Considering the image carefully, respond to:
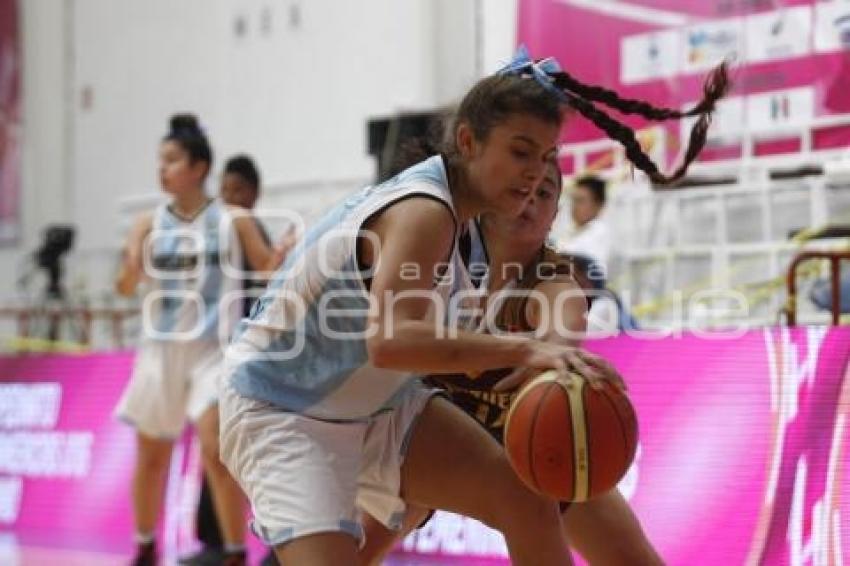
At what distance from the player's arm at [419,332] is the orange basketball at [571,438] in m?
0.16

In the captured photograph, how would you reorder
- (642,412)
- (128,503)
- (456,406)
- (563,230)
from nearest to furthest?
(456,406) → (642,412) → (128,503) → (563,230)

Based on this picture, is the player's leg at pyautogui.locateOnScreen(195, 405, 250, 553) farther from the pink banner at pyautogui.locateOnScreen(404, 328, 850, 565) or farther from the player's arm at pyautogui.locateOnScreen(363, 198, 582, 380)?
the player's arm at pyautogui.locateOnScreen(363, 198, 582, 380)

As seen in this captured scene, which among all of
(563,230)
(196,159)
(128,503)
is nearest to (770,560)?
(196,159)

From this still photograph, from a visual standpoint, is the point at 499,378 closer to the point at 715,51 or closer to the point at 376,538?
the point at 376,538

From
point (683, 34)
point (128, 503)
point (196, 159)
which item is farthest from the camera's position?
point (683, 34)

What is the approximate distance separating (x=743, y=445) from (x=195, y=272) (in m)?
2.54

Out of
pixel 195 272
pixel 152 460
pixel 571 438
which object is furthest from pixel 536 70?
pixel 152 460

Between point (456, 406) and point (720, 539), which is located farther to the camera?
point (720, 539)

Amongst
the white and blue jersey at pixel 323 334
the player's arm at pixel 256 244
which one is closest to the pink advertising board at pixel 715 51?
the player's arm at pixel 256 244

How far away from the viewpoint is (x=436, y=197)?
9.87ft

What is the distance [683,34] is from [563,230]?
1.92 metres

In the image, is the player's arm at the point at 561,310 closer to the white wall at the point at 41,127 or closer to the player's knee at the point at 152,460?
the player's knee at the point at 152,460

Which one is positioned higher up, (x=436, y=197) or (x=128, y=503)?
(x=436, y=197)

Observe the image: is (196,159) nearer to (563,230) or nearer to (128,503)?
(128,503)
